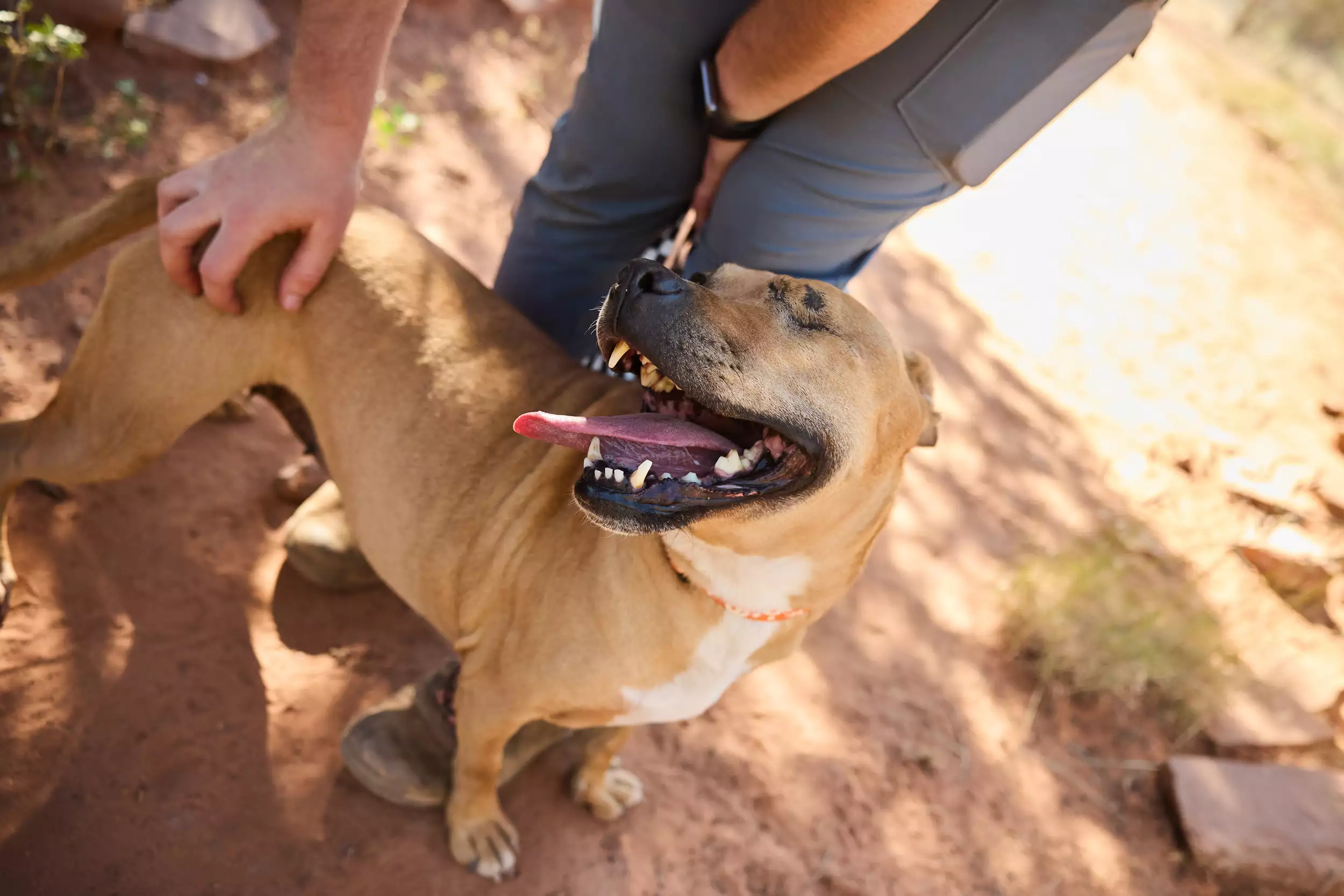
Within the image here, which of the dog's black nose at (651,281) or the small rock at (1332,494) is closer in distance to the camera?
the dog's black nose at (651,281)

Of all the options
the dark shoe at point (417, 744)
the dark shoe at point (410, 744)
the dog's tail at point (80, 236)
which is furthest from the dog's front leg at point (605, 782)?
the dog's tail at point (80, 236)

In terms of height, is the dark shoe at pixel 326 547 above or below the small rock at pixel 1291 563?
below

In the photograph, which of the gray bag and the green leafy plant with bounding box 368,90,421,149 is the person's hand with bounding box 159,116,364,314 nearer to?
the gray bag

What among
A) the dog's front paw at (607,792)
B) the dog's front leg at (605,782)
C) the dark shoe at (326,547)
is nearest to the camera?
the dog's front leg at (605,782)

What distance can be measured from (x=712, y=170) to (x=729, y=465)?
3.71 feet

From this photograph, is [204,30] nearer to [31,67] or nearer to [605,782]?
[31,67]

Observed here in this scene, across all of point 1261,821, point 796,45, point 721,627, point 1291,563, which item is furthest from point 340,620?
point 1291,563

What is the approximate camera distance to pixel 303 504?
11.1 ft

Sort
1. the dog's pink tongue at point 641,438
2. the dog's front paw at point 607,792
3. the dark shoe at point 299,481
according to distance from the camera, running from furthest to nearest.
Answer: the dark shoe at point 299,481
the dog's front paw at point 607,792
the dog's pink tongue at point 641,438

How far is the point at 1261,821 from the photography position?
141 inches

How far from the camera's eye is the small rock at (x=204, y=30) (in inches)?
167

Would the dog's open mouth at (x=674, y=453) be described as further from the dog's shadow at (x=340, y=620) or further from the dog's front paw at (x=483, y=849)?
the dog's shadow at (x=340, y=620)

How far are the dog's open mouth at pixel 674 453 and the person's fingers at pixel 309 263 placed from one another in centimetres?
89

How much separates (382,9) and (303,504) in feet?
5.88
